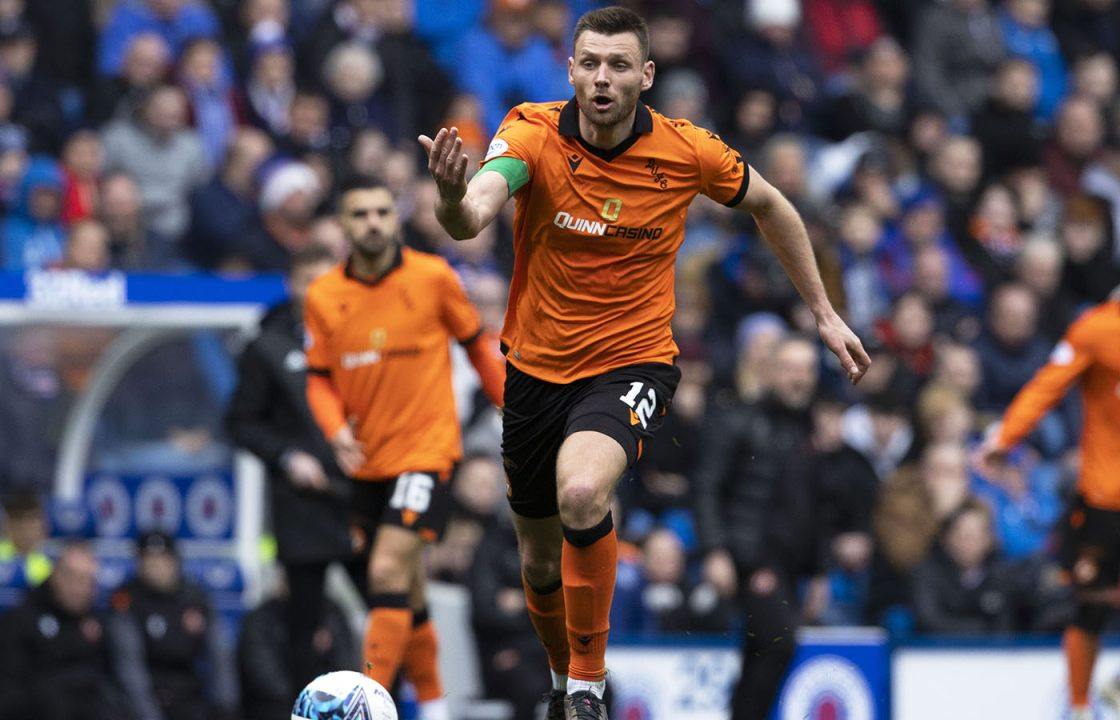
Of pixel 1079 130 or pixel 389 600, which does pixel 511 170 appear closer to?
pixel 389 600

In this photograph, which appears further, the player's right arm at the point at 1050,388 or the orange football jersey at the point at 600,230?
the player's right arm at the point at 1050,388

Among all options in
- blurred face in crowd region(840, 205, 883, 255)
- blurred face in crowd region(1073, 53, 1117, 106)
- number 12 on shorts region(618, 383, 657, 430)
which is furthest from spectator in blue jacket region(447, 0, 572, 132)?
number 12 on shorts region(618, 383, 657, 430)

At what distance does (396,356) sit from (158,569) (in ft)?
11.0

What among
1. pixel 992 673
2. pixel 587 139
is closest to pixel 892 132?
pixel 992 673

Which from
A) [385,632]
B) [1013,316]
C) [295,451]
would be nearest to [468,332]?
[295,451]

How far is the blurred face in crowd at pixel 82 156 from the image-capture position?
1430cm

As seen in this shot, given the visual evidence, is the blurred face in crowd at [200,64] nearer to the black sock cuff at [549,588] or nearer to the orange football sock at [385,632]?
the orange football sock at [385,632]

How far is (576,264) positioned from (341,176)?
24.0 ft

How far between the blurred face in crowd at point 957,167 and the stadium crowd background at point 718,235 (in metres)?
0.04

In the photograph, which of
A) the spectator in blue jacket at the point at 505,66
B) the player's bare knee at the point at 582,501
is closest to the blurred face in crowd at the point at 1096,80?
the spectator in blue jacket at the point at 505,66

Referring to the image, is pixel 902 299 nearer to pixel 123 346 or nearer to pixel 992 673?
pixel 992 673

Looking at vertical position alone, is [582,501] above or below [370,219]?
below

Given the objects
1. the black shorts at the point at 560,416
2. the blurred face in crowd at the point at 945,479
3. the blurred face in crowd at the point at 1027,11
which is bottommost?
the blurred face in crowd at the point at 945,479

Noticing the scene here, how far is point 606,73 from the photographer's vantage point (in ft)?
25.2
